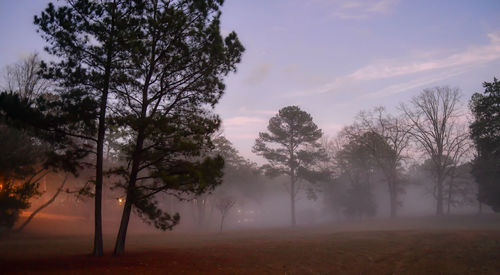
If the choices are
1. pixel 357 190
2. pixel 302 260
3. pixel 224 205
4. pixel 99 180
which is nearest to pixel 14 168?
pixel 99 180

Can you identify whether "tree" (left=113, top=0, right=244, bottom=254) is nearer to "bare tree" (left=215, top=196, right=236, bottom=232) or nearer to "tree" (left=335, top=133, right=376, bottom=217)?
"bare tree" (left=215, top=196, right=236, bottom=232)

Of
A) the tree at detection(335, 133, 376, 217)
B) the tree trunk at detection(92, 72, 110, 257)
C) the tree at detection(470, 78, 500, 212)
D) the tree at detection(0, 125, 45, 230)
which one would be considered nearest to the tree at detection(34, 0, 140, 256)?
the tree trunk at detection(92, 72, 110, 257)

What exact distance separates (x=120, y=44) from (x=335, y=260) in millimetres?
13664

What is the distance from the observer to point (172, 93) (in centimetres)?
1435

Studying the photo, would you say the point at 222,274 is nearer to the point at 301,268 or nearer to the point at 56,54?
the point at 301,268

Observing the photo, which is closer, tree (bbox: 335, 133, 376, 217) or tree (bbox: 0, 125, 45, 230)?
tree (bbox: 0, 125, 45, 230)

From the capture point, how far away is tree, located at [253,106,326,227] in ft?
136

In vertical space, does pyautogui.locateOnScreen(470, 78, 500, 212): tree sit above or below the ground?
above

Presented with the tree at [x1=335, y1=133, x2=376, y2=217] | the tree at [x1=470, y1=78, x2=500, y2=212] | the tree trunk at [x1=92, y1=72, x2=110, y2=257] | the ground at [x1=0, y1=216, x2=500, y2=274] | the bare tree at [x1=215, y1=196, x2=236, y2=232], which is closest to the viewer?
the ground at [x1=0, y1=216, x2=500, y2=274]

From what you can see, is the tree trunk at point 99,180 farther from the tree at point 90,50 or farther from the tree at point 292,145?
the tree at point 292,145

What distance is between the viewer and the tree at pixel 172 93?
1279 cm

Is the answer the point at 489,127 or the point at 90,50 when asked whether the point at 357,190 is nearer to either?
the point at 489,127

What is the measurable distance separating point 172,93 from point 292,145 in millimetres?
30030

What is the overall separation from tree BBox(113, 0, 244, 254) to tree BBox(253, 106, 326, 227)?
27.9 metres
